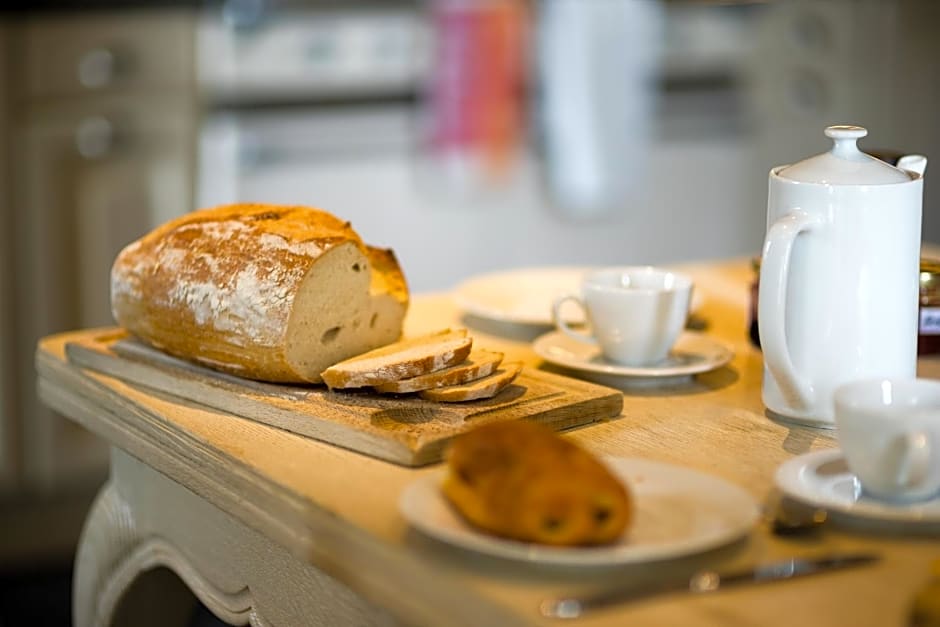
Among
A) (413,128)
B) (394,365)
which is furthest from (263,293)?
(413,128)

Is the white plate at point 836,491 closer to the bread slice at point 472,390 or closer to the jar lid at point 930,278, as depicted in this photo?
the bread slice at point 472,390

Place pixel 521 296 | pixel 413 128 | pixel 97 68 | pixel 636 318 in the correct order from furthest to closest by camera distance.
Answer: pixel 413 128 → pixel 97 68 → pixel 521 296 → pixel 636 318

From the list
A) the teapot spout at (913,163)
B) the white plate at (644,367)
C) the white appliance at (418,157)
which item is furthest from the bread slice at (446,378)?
the white appliance at (418,157)

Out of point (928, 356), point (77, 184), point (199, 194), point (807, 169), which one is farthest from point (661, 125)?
point (807, 169)

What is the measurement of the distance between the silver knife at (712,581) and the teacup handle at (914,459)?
2.6 inches

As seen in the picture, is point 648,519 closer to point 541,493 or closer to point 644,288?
point 541,493

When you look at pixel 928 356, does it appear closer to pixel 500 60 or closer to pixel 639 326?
pixel 639 326

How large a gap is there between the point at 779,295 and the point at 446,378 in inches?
10.5

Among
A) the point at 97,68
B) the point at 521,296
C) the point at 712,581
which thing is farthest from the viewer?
the point at 97,68

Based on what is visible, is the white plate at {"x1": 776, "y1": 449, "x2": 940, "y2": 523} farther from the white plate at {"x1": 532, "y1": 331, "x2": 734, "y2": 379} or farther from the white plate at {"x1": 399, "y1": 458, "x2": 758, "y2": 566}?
the white plate at {"x1": 532, "y1": 331, "x2": 734, "y2": 379}

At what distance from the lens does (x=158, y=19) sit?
8.54 feet

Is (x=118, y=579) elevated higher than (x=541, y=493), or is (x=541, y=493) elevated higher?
(x=541, y=493)

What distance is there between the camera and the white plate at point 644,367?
1101 millimetres

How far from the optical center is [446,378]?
987mm
